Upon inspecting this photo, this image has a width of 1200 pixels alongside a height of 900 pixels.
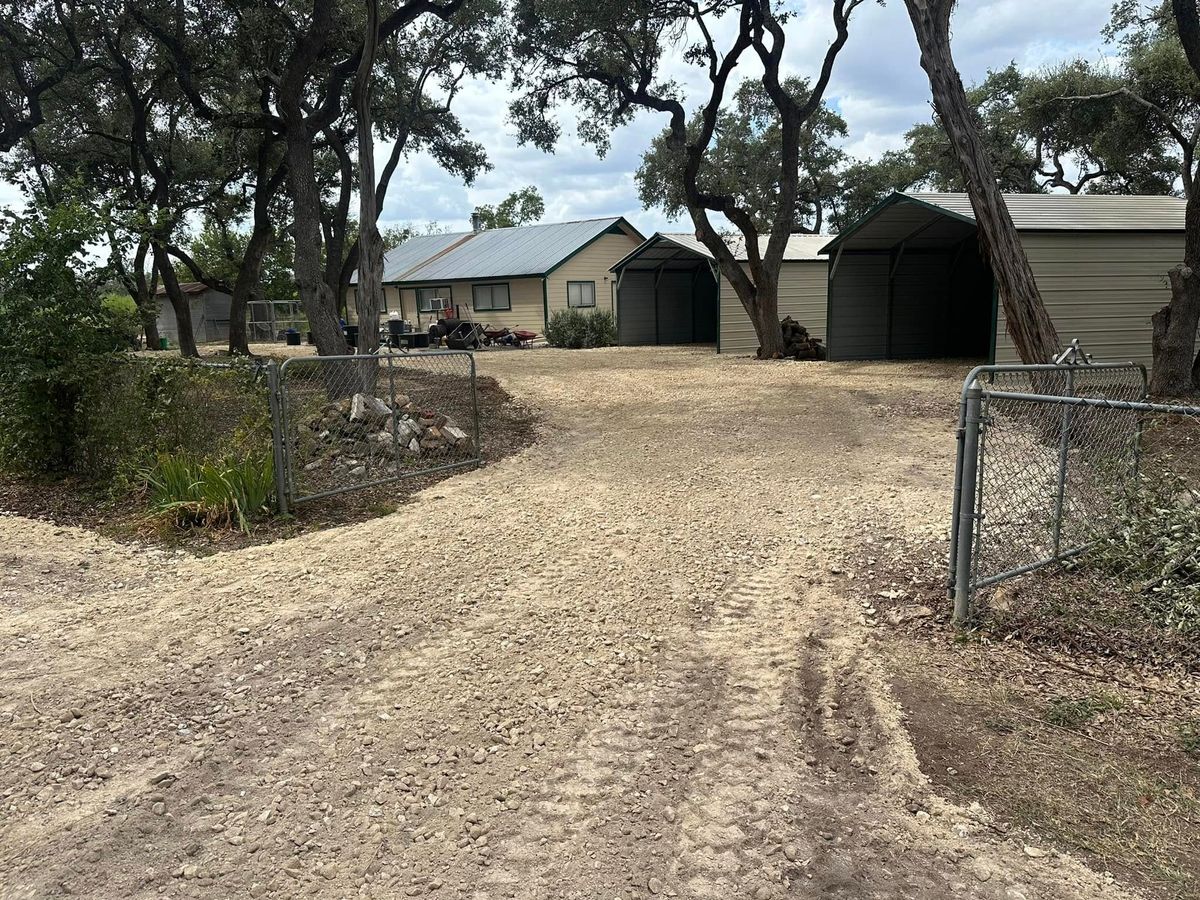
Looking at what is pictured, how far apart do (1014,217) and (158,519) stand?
13.8 metres

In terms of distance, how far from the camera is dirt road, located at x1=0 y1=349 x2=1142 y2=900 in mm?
2424

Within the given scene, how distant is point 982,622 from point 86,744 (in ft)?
13.1

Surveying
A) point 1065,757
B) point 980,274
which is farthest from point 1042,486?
point 980,274

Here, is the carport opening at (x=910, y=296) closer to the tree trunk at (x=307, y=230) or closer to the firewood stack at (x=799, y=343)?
the firewood stack at (x=799, y=343)

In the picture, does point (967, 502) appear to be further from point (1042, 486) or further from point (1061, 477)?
point (1042, 486)

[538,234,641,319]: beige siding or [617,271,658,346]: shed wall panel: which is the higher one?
[538,234,641,319]: beige siding

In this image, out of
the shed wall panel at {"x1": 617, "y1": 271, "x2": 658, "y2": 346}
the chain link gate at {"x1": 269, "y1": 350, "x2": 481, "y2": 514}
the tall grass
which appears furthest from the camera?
the shed wall panel at {"x1": 617, "y1": 271, "x2": 658, "y2": 346}

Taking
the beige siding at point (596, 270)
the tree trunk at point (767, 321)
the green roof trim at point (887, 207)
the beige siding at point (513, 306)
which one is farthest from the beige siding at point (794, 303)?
the beige siding at point (513, 306)

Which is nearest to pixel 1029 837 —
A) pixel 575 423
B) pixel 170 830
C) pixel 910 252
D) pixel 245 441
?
pixel 170 830

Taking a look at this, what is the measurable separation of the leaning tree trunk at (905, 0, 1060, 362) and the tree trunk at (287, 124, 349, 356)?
26.9ft

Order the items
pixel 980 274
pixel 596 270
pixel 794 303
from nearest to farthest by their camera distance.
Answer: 1. pixel 980 274
2. pixel 794 303
3. pixel 596 270

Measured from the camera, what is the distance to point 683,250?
81.1ft

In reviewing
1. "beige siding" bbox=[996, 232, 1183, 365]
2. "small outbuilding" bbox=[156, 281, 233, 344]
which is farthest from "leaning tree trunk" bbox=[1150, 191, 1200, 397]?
"small outbuilding" bbox=[156, 281, 233, 344]

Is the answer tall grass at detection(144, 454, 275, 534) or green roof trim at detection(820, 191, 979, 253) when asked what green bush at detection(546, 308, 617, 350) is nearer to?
green roof trim at detection(820, 191, 979, 253)
